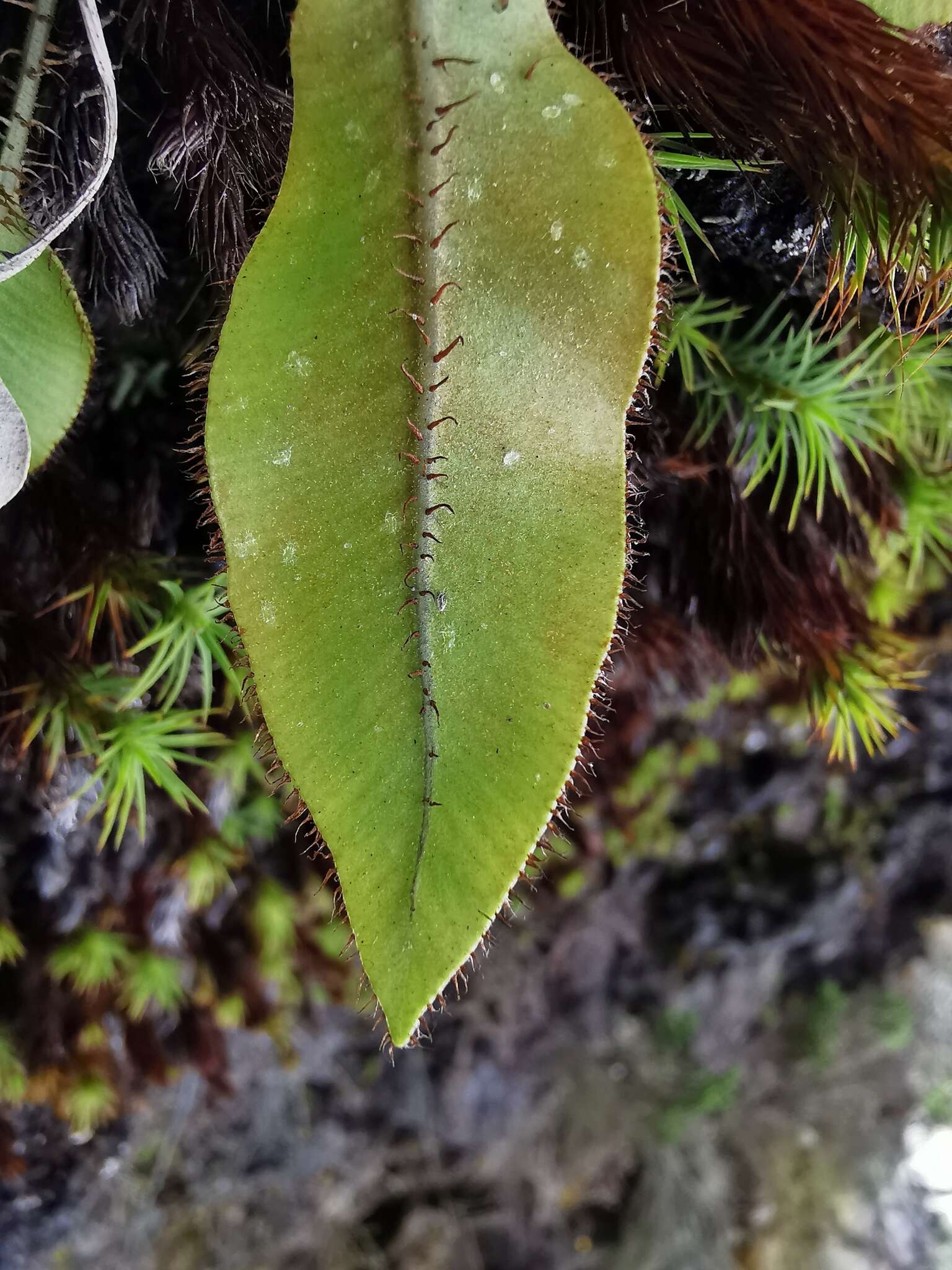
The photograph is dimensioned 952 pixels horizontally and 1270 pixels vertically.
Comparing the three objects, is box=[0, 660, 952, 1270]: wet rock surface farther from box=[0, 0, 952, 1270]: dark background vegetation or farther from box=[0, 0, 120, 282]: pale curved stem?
box=[0, 0, 120, 282]: pale curved stem

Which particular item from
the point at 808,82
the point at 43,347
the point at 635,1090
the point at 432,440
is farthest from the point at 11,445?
the point at 635,1090

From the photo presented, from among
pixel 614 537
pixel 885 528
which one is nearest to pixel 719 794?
pixel 885 528

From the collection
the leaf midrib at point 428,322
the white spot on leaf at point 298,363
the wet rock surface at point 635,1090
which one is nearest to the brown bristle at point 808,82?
the leaf midrib at point 428,322

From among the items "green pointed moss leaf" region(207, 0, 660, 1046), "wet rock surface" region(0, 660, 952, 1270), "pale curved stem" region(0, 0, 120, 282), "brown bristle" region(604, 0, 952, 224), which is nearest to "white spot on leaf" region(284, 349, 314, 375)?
"green pointed moss leaf" region(207, 0, 660, 1046)

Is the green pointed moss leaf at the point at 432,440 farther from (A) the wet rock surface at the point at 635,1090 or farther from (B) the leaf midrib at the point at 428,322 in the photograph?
(A) the wet rock surface at the point at 635,1090

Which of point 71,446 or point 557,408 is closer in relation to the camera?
point 557,408

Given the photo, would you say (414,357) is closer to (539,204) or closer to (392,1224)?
(539,204)

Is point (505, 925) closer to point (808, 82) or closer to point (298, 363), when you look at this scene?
point (298, 363)
